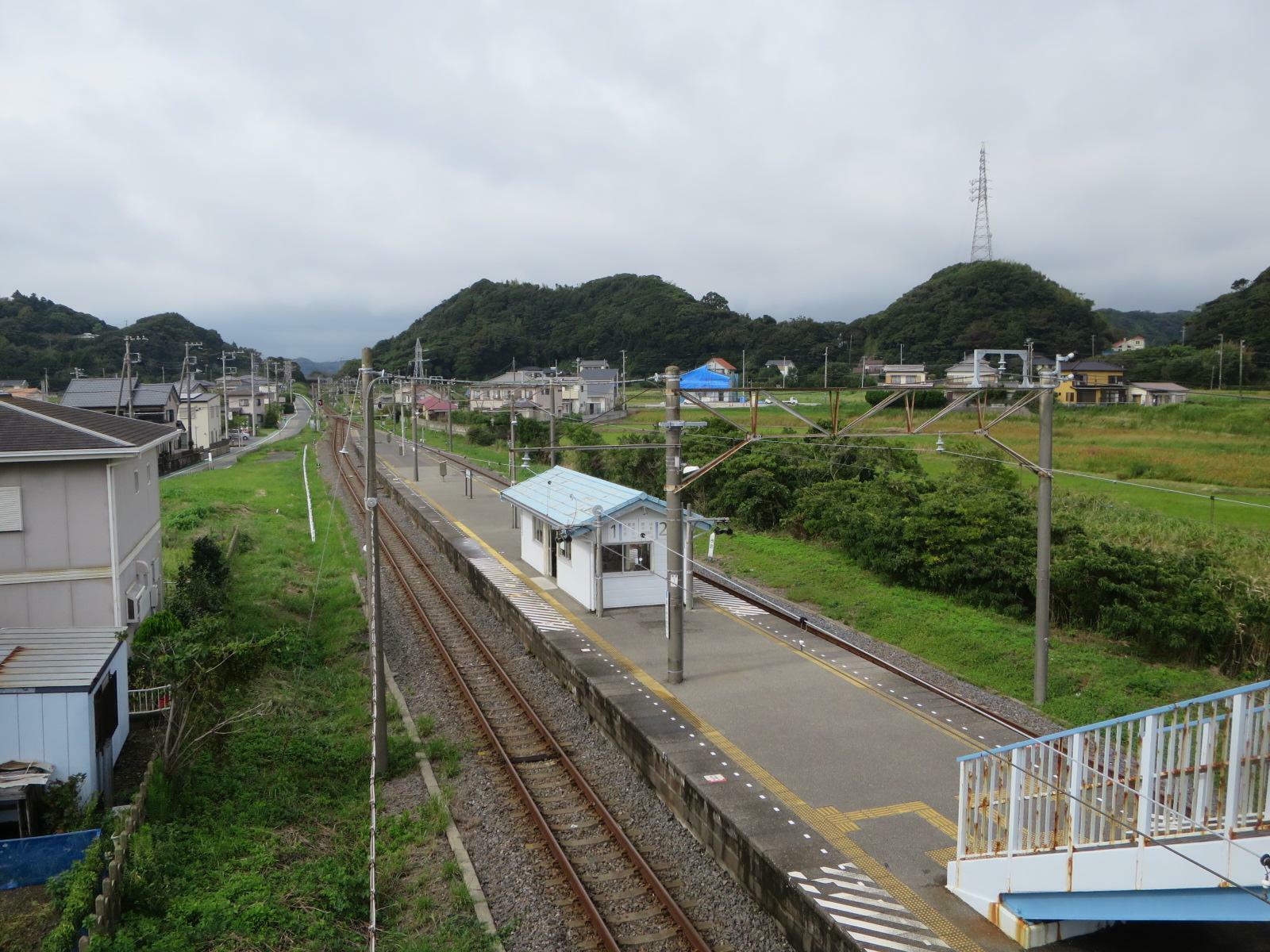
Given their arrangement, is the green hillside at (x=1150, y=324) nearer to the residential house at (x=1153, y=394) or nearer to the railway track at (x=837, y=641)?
the residential house at (x=1153, y=394)

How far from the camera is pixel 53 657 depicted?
9.54m

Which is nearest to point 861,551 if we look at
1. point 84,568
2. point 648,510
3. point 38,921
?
point 648,510

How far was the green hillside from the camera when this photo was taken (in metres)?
105

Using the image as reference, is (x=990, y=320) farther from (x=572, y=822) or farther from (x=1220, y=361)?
(x=572, y=822)

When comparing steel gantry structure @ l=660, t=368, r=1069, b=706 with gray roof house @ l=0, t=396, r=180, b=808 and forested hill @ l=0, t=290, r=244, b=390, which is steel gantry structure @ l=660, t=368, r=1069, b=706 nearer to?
gray roof house @ l=0, t=396, r=180, b=808

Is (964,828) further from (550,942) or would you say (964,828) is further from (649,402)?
(649,402)

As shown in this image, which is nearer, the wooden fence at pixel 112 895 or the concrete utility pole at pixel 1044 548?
the wooden fence at pixel 112 895

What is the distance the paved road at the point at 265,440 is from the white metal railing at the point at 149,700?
27733 millimetres

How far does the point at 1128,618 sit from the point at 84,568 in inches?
557

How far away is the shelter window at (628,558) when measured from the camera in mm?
15320

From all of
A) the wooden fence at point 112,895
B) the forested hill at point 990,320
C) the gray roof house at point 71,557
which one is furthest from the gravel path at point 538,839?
the forested hill at point 990,320

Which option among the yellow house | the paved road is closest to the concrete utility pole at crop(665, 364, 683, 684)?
the paved road

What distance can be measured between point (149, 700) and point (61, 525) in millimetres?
2405

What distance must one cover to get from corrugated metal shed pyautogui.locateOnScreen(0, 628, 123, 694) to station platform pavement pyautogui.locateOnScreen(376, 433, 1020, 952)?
18.5 ft
